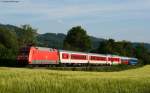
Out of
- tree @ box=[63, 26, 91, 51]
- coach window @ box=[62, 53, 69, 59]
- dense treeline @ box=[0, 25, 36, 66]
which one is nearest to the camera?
coach window @ box=[62, 53, 69, 59]

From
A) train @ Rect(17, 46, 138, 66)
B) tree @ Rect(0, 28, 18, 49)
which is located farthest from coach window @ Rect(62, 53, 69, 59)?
tree @ Rect(0, 28, 18, 49)

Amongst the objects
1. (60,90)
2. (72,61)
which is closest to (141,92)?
(60,90)

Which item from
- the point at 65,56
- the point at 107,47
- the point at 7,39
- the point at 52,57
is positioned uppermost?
the point at 7,39

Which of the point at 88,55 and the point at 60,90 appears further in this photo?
the point at 88,55

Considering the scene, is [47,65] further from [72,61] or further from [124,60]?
[124,60]

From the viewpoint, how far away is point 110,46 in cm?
16300

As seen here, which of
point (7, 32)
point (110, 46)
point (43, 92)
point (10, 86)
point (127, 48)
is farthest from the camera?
point (127, 48)

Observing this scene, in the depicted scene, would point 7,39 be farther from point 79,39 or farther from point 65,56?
point 65,56

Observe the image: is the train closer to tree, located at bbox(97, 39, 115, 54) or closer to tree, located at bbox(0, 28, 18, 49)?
tree, located at bbox(0, 28, 18, 49)

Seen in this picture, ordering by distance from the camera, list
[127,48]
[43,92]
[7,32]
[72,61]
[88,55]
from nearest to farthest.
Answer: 1. [43,92]
2. [72,61]
3. [88,55]
4. [7,32]
5. [127,48]

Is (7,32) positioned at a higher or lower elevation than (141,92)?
higher

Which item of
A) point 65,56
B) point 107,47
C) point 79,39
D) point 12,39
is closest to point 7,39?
point 12,39

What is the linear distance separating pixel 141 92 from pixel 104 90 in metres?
1.73

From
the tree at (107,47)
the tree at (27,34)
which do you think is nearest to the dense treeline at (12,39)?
the tree at (27,34)
